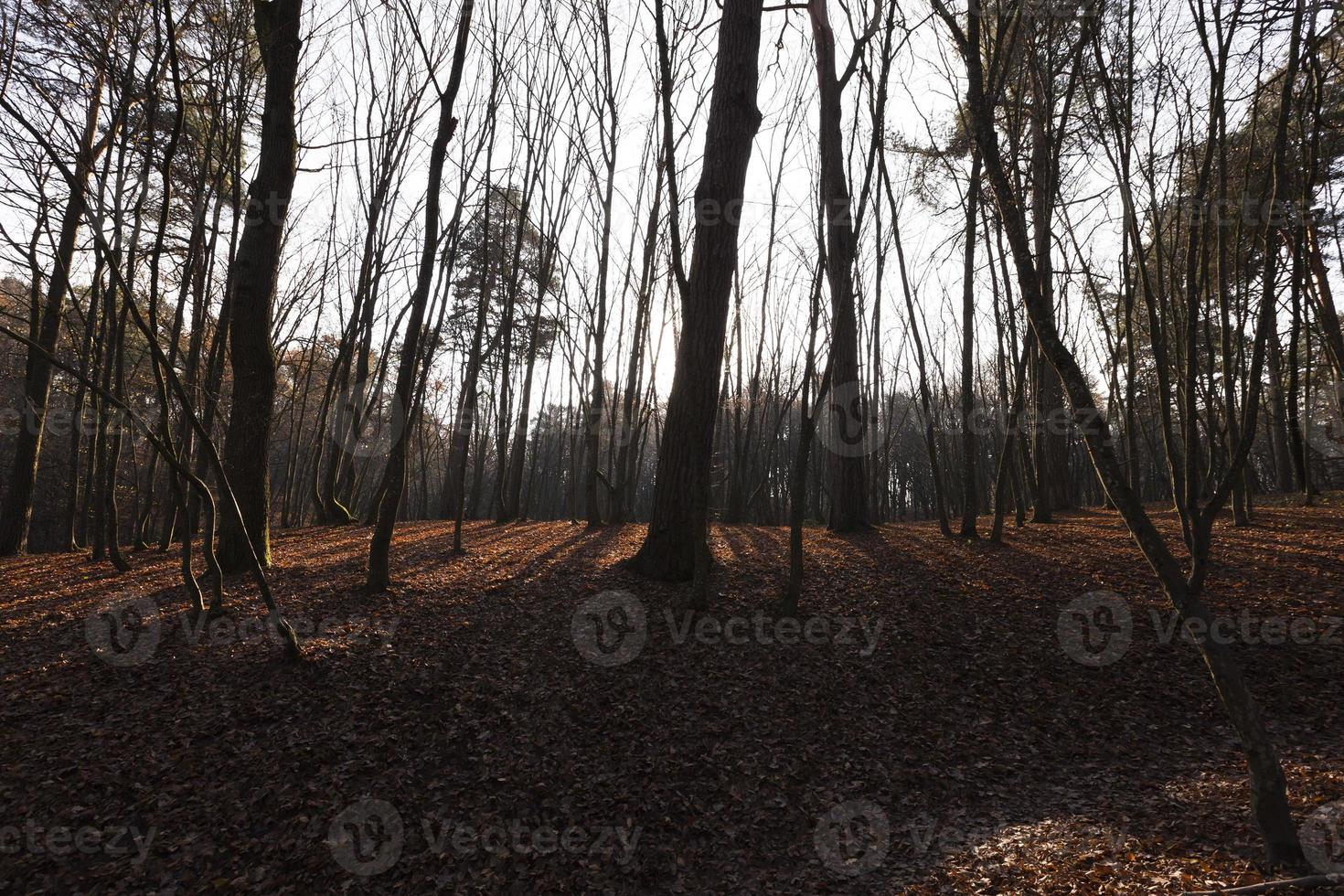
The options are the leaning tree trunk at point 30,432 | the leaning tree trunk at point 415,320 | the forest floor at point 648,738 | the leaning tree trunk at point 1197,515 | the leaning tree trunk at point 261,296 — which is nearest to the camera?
the leaning tree trunk at point 1197,515

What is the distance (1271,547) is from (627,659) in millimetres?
7256

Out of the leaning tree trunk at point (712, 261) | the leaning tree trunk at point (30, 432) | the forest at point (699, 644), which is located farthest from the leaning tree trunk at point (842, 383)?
the leaning tree trunk at point (30, 432)

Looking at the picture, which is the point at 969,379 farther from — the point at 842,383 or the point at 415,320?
the point at 415,320

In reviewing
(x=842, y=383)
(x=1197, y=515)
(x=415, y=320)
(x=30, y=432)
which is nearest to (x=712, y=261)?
(x=415, y=320)

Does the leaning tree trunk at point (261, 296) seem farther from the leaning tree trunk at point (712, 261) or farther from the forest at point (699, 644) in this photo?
the leaning tree trunk at point (712, 261)

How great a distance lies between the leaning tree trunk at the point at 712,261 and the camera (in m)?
5.70

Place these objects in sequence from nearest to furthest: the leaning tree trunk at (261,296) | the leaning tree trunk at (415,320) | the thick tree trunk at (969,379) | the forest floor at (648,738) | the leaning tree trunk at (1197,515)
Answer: the leaning tree trunk at (1197,515) → the forest floor at (648,738) → the leaning tree trunk at (415,320) → the leaning tree trunk at (261,296) → the thick tree trunk at (969,379)

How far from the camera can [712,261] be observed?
5.80 m

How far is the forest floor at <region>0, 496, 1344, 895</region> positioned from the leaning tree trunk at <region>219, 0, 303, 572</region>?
93 centimetres

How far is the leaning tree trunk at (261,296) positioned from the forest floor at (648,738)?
93 cm

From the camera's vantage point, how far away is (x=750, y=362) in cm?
1795

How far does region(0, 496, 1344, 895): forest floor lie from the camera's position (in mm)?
2803

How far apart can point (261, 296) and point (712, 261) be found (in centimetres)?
444

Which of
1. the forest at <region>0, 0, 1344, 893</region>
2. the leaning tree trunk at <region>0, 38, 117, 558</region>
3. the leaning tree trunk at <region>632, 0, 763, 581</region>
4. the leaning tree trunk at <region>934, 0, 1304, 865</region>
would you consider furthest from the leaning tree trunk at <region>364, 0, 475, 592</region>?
the leaning tree trunk at <region>0, 38, 117, 558</region>
